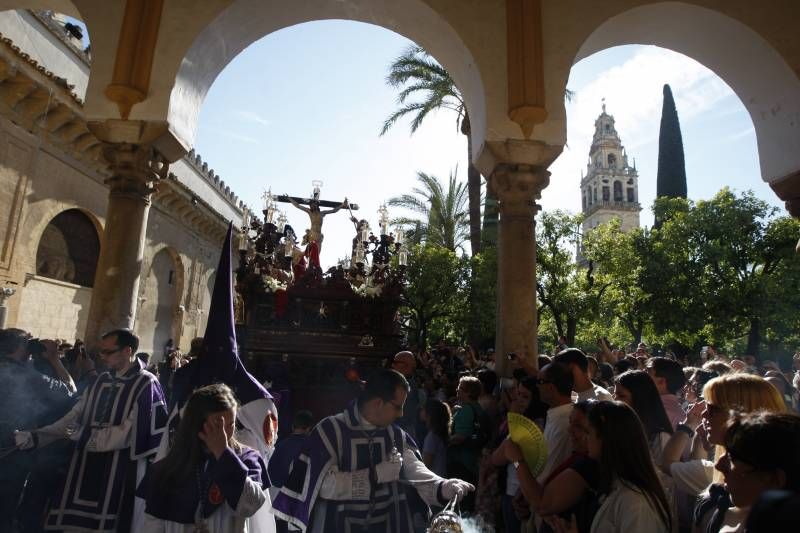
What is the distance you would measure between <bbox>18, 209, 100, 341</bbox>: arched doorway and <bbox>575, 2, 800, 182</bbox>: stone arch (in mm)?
13199

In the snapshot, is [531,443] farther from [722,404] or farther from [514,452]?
[722,404]

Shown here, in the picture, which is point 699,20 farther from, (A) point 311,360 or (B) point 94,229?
(B) point 94,229

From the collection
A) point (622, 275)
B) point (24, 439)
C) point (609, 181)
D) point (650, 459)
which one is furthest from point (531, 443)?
point (609, 181)

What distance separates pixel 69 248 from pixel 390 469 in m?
15.0

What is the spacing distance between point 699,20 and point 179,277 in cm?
2015

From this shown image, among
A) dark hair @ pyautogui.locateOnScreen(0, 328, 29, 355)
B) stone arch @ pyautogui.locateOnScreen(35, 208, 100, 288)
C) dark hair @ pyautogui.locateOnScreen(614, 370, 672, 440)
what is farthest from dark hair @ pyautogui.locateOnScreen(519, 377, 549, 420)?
stone arch @ pyautogui.locateOnScreen(35, 208, 100, 288)

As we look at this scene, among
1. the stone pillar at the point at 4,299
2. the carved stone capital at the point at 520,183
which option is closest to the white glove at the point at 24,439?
the carved stone capital at the point at 520,183

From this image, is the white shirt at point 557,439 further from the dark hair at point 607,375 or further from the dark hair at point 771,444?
the dark hair at point 607,375

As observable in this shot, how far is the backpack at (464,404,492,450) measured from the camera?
4863 millimetres

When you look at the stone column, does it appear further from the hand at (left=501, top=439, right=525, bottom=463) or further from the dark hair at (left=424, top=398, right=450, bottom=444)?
the hand at (left=501, top=439, right=525, bottom=463)

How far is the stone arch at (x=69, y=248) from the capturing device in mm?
13742

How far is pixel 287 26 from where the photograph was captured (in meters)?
6.99

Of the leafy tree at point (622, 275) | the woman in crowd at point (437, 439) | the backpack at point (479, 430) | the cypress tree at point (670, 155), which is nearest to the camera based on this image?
the woman in crowd at point (437, 439)

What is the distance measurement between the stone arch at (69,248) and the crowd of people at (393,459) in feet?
35.3
